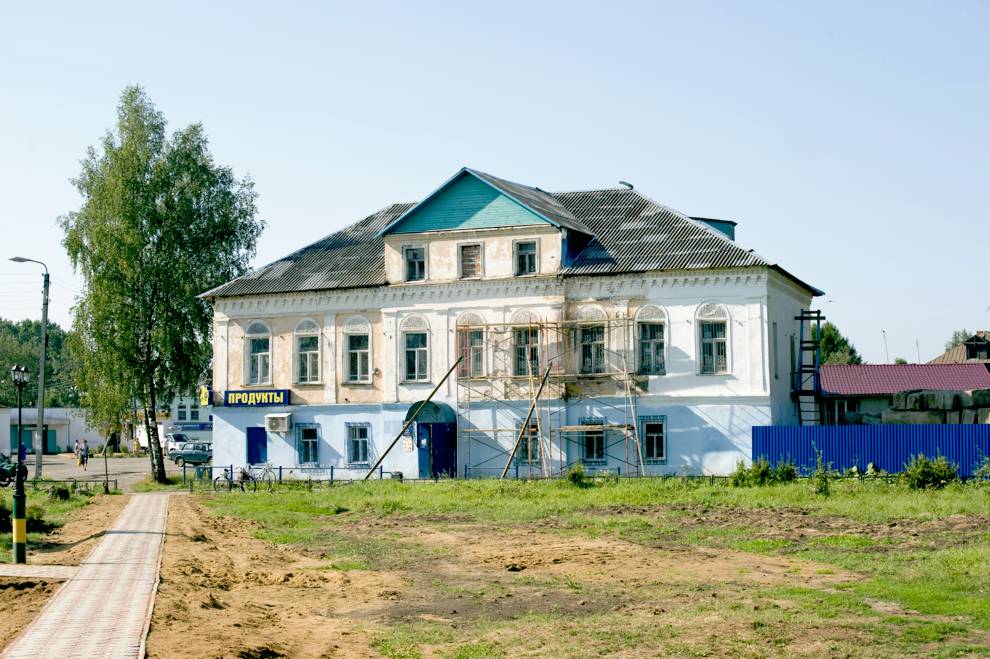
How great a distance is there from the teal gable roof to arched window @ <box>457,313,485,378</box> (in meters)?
3.24

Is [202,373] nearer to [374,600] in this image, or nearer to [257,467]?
[257,467]

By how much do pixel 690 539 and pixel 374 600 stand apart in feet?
26.3

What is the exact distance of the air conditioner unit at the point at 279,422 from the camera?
139ft

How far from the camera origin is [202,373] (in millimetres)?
46500

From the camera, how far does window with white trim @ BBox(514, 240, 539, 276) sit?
130 feet

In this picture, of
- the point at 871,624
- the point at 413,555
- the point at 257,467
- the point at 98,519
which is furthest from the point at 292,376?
the point at 871,624

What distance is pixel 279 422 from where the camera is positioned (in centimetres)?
4247

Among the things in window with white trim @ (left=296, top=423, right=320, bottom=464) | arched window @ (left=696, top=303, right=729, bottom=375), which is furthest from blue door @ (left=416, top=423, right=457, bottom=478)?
arched window @ (left=696, top=303, right=729, bottom=375)

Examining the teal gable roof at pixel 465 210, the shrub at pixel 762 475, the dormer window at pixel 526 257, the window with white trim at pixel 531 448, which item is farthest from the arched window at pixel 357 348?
the shrub at pixel 762 475

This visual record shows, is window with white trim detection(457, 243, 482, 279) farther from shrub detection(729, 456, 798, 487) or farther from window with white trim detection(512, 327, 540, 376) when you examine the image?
shrub detection(729, 456, 798, 487)

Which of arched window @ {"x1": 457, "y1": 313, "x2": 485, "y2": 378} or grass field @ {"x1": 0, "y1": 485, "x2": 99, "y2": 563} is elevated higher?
arched window @ {"x1": 457, "y1": 313, "x2": 485, "y2": 378}

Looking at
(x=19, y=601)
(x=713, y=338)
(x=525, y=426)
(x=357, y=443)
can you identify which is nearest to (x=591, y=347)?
(x=525, y=426)

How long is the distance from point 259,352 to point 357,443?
5.21m

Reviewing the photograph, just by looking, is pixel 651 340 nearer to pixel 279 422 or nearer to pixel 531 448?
pixel 531 448
